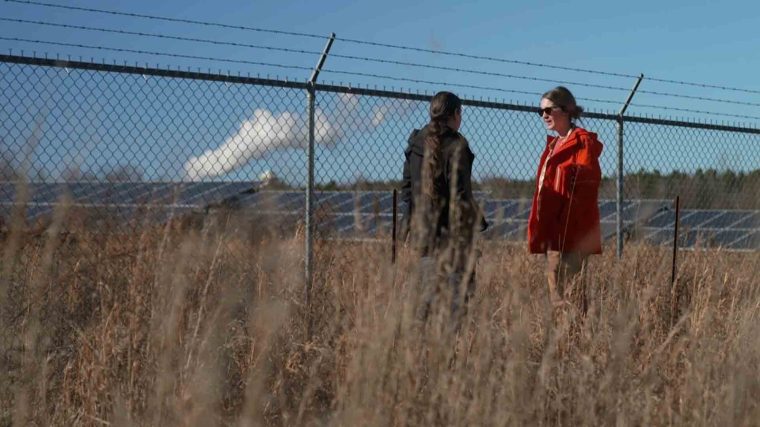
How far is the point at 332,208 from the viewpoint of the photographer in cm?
813

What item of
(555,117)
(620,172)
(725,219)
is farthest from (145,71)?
(725,219)

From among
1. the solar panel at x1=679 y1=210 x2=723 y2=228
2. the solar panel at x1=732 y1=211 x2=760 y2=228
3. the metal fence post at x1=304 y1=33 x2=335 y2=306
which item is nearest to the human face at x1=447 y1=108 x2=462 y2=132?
the metal fence post at x1=304 y1=33 x2=335 y2=306

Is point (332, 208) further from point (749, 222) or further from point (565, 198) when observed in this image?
point (749, 222)

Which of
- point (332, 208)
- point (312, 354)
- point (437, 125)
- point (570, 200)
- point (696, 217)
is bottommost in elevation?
point (312, 354)

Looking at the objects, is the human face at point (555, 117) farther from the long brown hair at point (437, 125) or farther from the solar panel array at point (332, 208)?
the long brown hair at point (437, 125)

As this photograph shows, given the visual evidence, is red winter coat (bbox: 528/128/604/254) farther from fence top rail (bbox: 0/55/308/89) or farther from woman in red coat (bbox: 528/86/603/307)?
fence top rail (bbox: 0/55/308/89)

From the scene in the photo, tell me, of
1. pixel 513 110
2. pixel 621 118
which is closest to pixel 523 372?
pixel 513 110

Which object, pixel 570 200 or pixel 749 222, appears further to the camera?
pixel 749 222

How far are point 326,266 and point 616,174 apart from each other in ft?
9.00

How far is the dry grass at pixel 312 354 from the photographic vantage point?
353cm

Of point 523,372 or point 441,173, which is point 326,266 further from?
point 523,372

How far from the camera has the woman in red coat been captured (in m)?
5.75

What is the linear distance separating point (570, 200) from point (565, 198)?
1.2 inches

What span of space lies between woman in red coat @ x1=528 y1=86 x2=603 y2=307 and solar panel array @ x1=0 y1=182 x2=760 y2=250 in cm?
16
